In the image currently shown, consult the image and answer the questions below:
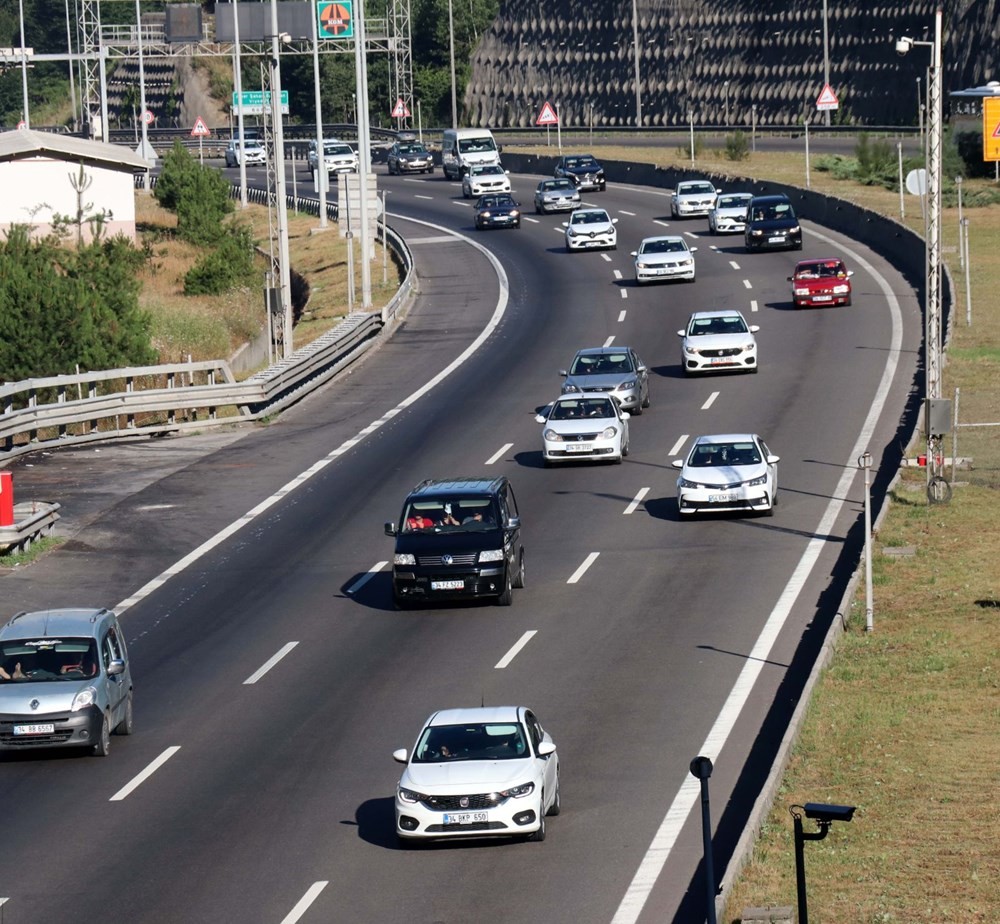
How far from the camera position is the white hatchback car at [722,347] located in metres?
49.2

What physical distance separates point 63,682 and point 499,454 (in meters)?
19.7

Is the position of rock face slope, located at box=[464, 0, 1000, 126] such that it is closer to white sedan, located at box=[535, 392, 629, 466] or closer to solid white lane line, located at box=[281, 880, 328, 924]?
white sedan, located at box=[535, 392, 629, 466]

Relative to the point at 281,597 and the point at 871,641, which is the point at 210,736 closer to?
the point at 281,597

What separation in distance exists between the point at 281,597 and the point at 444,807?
12540mm

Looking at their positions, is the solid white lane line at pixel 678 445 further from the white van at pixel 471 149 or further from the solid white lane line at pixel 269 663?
the white van at pixel 471 149

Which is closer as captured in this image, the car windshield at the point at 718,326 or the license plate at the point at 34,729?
the license plate at the point at 34,729

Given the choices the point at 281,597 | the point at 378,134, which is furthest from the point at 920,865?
the point at 378,134

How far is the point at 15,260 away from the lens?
5528 centimetres

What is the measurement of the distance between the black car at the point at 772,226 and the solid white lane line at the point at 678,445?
28.5 meters

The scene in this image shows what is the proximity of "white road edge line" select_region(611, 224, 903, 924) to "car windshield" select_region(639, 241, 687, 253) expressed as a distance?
737 inches

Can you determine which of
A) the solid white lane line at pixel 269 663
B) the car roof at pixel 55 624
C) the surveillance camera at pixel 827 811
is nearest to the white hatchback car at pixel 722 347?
the solid white lane line at pixel 269 663

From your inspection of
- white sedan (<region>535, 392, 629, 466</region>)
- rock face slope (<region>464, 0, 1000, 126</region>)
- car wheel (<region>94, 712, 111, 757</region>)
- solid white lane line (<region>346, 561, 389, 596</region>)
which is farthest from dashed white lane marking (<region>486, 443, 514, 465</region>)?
rock face slope (<region>464, 0, 1000, 126</region>)

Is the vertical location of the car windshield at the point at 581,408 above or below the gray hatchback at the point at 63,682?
above

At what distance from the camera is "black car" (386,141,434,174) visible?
111875 millimetres
